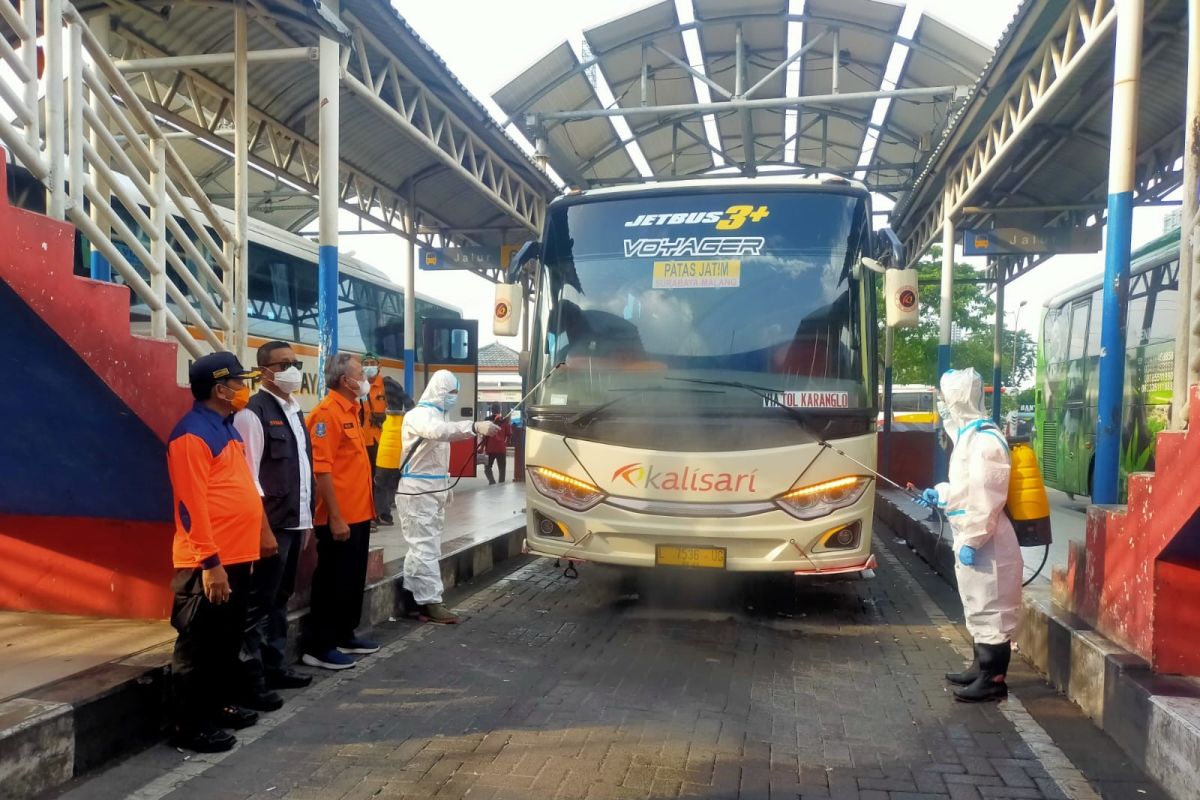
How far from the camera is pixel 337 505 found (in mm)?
5156

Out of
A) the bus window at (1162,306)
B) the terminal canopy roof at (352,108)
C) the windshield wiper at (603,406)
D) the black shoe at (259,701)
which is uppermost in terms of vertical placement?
the terminal canopy roof at (352,108)

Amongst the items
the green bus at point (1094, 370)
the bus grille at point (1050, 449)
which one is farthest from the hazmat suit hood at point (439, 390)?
the bus grille at point (1050, 449)

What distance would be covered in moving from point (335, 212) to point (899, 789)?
20.8 feet

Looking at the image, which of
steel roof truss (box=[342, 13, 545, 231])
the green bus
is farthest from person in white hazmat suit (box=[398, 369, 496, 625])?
the green bus

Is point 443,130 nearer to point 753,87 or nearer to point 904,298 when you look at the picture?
point 753,87

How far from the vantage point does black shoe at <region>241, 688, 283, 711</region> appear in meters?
4.48

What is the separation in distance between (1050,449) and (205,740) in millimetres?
15386

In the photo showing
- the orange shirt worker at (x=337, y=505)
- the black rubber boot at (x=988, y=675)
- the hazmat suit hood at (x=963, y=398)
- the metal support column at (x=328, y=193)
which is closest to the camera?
the black rubber boot at (x=988, y=675)

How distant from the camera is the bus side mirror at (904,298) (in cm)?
643

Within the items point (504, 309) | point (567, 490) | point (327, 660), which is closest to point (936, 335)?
point (504, 309)

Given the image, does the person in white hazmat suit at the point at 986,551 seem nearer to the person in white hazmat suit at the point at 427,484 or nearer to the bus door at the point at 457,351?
the person in white hazmat suit at the point at 427,484

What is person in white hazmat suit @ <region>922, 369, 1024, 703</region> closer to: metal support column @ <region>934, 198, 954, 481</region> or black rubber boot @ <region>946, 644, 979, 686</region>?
black rubber boot @ <region>946, 644, 979, 686</region>

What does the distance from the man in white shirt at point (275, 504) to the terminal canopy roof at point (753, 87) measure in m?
8.78

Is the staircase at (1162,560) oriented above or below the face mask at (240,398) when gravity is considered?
below
